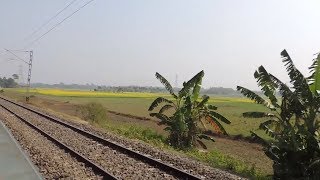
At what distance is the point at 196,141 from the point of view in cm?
2336

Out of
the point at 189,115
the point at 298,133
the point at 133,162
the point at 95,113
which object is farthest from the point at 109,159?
the point at 95,113

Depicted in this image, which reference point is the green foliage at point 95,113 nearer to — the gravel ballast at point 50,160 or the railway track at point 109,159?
the railway track at point 109,159

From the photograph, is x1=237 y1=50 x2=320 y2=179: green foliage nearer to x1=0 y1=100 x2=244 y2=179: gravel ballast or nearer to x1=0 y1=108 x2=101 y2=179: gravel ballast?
x1=0 y1=100 x2=244 y2=179: gravel ballast

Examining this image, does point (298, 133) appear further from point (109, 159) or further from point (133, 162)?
point (109, 159)

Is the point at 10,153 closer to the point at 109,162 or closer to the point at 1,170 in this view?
the point at 1,170

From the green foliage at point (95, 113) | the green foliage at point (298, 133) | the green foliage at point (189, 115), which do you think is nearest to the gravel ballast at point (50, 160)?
the green foliage at point (298, 133)

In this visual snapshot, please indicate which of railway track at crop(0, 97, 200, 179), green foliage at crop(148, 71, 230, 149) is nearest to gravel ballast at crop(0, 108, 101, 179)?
railway track at crop(0, 97, 200, 179)

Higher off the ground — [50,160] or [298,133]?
[298,133]

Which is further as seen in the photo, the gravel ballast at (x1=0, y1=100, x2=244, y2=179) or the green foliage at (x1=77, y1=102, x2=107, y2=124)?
the green foliage at (x1=77, y1=102, x2=107, y2=124)

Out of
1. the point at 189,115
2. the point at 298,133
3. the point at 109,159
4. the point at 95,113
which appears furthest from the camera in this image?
the point at 95,113

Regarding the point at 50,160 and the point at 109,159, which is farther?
the point at 109,159

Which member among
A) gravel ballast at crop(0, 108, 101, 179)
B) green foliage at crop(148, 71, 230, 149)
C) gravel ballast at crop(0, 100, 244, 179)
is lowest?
gravel ballast at crop(0, 108, 101, 179)

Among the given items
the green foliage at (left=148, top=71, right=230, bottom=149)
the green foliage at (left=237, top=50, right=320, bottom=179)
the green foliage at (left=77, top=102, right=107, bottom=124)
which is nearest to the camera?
the green foliage at (left=237, top=50, right=320, bottom=179)

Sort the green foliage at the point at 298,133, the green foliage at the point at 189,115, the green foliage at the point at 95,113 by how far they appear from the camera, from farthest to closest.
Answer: the green foliage at the point at 95,113 → the green foliage at the point at 189,115 → the green foliage at the point at 298,133
